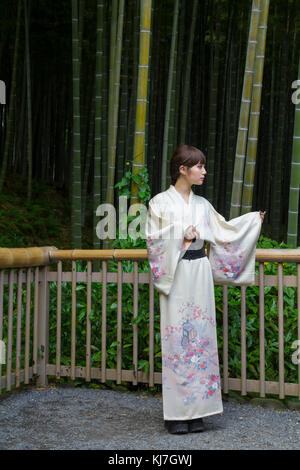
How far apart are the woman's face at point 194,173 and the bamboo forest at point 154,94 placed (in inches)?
123

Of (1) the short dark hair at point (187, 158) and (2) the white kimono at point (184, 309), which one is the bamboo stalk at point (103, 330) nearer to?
(2) the white kimono at point (184, 309)

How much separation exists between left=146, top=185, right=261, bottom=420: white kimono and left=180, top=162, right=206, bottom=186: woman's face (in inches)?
4.3

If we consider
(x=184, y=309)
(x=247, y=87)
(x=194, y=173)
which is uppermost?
(x=247, y=87)

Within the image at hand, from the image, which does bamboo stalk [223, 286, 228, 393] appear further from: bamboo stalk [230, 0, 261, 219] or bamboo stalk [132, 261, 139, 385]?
bamboo stalk [230, 0, 261, 219]

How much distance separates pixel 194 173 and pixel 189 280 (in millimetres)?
511

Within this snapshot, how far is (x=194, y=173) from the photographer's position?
2586mm

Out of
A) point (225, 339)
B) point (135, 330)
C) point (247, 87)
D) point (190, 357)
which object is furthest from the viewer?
point (247, 87)

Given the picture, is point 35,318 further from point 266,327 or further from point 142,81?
point 142,81

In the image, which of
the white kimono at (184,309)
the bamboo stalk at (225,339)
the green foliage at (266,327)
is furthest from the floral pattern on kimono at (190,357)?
the green foliage at (266,327)

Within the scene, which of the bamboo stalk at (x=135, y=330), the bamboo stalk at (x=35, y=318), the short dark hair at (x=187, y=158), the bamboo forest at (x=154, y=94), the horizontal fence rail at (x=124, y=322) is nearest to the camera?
the short dark hair at (x=187, y=158)

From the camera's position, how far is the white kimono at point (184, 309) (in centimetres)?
247

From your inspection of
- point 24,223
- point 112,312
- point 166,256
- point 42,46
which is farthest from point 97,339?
point 42,46

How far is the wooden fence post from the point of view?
336cm

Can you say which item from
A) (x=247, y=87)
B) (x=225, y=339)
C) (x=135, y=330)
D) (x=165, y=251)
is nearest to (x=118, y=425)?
(x=135, y=330)
